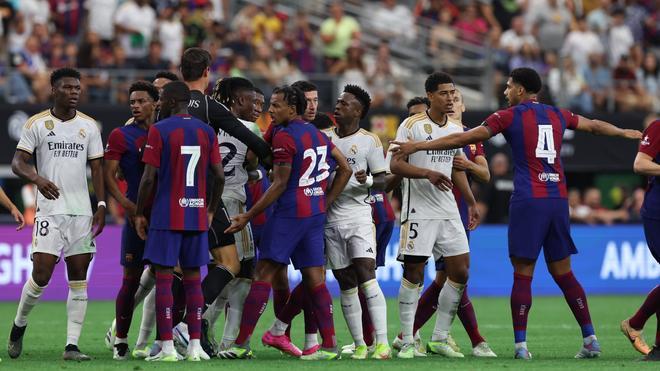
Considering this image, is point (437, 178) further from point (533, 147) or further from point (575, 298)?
point (575, 298)

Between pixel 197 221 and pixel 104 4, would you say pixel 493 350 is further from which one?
pixel 104 4

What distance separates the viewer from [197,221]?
35.6ft

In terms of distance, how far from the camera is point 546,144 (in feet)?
37.5

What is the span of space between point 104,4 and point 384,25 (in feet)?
20.7

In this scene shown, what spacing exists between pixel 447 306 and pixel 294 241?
67.2 inches

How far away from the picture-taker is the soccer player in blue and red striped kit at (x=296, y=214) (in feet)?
36.9

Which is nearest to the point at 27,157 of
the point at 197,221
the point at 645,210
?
the point at 197,221

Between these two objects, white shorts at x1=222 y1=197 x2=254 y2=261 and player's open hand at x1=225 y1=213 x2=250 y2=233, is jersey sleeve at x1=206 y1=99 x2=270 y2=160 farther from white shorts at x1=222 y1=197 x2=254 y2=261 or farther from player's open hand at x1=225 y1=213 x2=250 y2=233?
white shorts at x1=222 y1=197 x2=254 y2=261

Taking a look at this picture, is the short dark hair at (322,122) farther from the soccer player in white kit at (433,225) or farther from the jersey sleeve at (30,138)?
the jersey sleeve at (30,138)

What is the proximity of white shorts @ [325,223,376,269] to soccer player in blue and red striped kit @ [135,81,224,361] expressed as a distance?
136cm

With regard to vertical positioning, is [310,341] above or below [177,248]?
below

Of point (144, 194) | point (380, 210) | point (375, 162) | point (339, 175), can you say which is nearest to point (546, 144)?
point (375, 162)

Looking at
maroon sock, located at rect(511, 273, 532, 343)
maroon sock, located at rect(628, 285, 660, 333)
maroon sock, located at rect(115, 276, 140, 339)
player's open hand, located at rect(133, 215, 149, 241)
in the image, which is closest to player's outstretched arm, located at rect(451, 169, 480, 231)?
maroon sock, located at rect(511, 273, 532, 343)

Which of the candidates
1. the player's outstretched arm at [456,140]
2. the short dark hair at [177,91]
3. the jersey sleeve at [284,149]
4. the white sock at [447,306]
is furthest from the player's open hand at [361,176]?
the short dark hair at [177,91]
